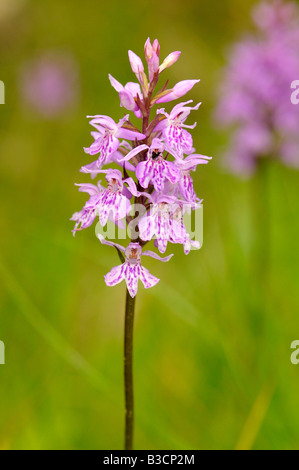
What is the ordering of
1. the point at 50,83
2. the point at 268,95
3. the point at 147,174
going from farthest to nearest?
the point at 50,83, the point at 268,95, the point at 147,174

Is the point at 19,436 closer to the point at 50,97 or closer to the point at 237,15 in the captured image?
the point at 50,97

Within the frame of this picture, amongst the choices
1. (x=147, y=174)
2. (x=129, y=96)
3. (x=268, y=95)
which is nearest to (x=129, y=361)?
(x=147, y=174)

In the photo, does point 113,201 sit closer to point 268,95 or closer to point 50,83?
point 268,95

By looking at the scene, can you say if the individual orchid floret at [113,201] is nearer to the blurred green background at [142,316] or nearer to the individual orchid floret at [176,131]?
the individual orchid floret at [176,131]

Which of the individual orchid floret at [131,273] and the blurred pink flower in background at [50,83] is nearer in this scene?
the individual orchid floret at [131,273]

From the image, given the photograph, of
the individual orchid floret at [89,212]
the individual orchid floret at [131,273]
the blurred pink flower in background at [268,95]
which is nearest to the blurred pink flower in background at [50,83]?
the blurred pink flower in background at [268,95]

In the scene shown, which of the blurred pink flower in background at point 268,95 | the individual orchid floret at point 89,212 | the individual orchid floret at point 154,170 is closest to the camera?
the individual orchid floret at point 154,170

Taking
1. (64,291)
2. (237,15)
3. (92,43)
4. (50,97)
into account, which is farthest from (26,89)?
(64,291)
